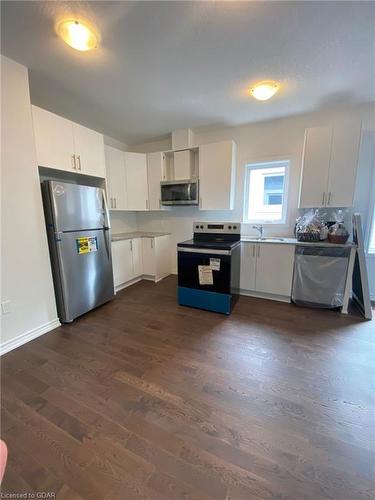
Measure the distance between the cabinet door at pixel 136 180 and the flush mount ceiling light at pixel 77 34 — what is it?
6.62 feet

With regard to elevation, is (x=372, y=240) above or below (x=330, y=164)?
below

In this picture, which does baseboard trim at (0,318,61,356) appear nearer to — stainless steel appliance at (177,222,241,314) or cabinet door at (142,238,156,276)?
stainless steel appliance at (177,222,241,314)

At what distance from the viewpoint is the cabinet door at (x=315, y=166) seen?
2686 millimetres

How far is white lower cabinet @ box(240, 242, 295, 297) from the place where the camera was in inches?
113

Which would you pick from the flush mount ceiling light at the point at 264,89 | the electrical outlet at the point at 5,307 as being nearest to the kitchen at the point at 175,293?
the electrical outlet at the point at 5,307

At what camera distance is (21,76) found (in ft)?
6.36

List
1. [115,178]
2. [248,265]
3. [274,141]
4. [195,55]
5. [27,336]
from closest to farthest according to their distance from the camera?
1. [195,55]
2. [27,336]
3. [248,265]
4. [274,141]
5. [115,178]

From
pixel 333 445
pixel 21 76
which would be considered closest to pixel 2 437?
pixel 333 445

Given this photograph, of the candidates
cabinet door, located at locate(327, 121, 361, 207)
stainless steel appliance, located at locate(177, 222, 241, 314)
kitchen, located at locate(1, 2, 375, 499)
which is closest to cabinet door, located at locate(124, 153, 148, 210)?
kitchen, located at locate(1, 2, 375, 499)

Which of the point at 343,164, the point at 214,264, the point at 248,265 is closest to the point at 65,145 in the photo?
the point at 214,264

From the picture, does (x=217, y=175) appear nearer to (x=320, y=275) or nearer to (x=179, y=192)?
(x=179, y=192)

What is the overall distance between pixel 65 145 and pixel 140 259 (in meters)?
2.13

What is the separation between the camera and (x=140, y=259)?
3.92m

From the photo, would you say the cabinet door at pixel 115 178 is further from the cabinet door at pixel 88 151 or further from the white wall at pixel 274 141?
the white wall at pixel 274 141
